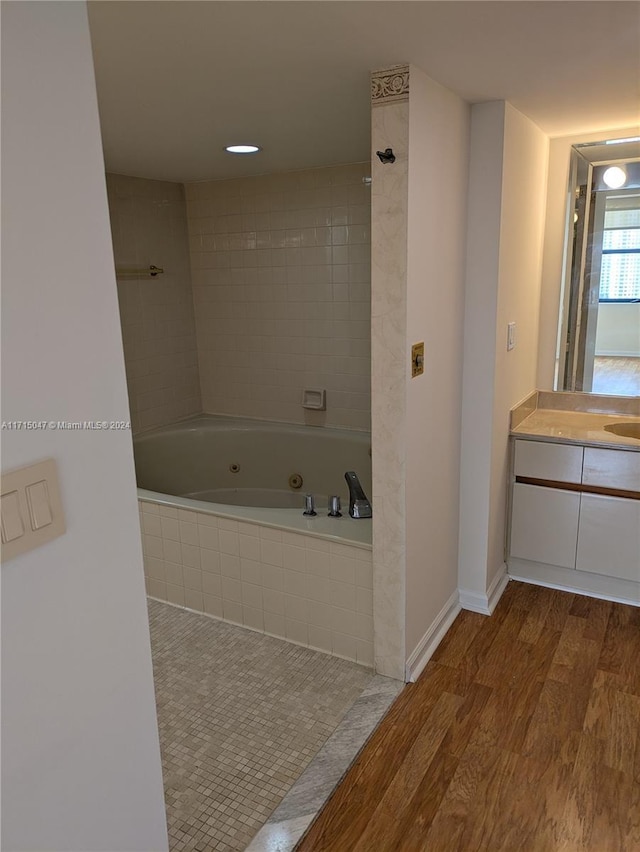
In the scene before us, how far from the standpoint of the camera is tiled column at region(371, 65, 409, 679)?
1.88 meters

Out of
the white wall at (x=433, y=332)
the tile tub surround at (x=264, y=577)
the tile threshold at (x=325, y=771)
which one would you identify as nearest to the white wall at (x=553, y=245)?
the white wall at (x=433, y=332)

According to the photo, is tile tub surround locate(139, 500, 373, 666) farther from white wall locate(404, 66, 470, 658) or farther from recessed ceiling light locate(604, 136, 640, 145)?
recessed ceiling light locate(604, 136, 640, 145)

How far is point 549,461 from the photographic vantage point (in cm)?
281

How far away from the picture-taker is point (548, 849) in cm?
166

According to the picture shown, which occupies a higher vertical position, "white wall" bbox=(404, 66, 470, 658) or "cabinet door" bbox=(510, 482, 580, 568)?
"white wall" bbox=(404, 66, 470, 658)

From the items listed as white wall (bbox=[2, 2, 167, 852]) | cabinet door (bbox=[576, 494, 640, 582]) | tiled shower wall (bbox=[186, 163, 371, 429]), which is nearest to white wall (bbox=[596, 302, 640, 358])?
cabinet door (bbox=[576, 494, 640, 582])

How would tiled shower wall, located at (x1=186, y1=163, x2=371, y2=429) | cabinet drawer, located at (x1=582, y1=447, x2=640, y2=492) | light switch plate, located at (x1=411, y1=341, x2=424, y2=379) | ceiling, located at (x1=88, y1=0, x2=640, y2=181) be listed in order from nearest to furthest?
ceiling, located at (x1=88, y1=0, x2=640, y2=181)
light switch plate, located at (x1=411, y1=341, x2=424, y2=379)
cabinet drawer, located at (x1=582, y1=447, x2=640, y2=492)
tiled shower wall, located at (x1=186, y1=163, x2=371, y2=429)

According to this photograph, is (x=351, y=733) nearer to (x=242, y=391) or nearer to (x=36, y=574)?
(x=36, y=574)

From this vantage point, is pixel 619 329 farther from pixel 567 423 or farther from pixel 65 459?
pixel 65 459

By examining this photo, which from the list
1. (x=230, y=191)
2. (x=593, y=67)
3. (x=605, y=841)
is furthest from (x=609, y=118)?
(x=605, y=841)

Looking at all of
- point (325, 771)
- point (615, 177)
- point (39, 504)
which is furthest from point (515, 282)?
point (39, 504)

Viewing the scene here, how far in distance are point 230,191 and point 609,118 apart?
6.87ft

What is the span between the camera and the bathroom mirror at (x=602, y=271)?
9.55 feet

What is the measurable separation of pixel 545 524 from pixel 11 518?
250 centimetres
